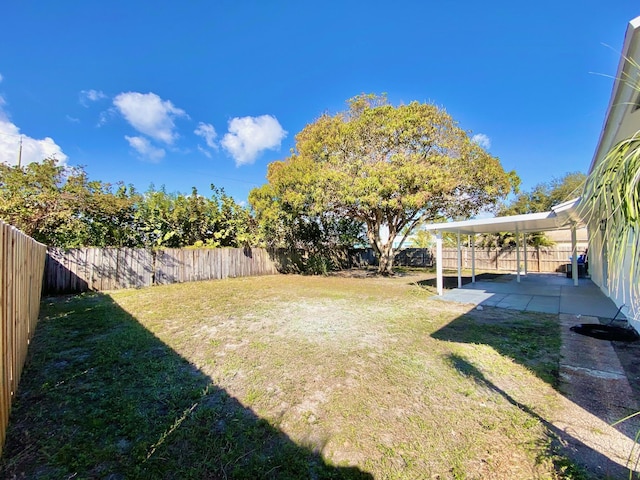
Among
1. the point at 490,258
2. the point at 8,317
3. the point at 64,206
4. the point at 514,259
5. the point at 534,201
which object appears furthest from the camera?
the point at 534,201

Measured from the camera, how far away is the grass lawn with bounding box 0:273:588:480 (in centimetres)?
190

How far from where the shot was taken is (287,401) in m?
2.69

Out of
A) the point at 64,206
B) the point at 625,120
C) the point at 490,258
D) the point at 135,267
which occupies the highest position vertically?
the point at 625,120

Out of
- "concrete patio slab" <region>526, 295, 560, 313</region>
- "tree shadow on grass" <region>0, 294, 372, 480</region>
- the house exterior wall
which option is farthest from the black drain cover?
"tree shadow on grass" <region>0, 294, 372, 480</region>

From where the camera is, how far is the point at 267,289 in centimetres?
952

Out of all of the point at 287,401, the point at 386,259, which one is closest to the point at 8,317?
the point at 287,401

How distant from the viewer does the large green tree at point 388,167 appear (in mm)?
10555

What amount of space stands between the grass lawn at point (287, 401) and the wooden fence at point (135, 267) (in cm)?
394

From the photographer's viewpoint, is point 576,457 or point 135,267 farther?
point 135,267

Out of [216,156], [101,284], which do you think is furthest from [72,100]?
[216,156]

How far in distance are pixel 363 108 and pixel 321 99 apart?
2.28 metres

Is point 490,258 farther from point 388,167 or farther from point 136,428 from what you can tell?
Result: point 136,428

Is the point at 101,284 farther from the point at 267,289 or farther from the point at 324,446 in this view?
the point at 324,446

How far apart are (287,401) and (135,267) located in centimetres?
925
